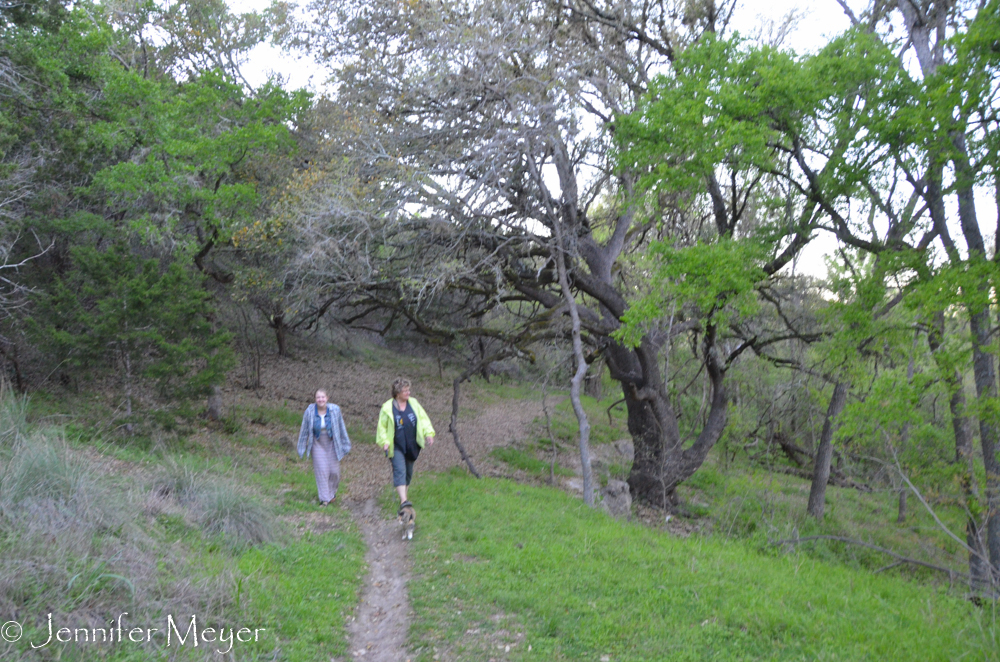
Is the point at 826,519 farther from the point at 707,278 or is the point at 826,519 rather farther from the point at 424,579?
the point at 424,579

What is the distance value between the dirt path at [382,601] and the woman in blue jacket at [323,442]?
822 millimetres

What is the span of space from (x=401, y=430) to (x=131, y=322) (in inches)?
204

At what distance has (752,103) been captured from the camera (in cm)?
1027

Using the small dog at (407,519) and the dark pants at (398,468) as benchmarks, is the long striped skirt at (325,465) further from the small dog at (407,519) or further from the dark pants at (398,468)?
the small dog at (407,519)

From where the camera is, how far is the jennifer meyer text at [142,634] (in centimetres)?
388

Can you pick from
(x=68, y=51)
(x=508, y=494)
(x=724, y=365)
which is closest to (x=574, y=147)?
(x=724, y=365)

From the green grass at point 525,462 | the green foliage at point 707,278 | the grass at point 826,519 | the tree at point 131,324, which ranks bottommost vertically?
the grass at point 826,519

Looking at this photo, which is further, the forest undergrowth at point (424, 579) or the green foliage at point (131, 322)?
the green foliage at point (131, 322)

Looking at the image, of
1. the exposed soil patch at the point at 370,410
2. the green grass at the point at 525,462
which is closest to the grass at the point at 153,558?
the exposed soil patch at the point at 370,410

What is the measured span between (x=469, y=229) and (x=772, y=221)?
217 inches

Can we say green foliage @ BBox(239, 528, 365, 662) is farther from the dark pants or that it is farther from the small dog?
the dark pants

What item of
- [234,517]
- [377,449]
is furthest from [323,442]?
[377,449]

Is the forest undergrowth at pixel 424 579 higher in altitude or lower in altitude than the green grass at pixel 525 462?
higher

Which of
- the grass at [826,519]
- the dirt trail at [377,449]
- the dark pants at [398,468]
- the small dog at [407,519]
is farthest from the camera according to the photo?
the grass at [826,519]
